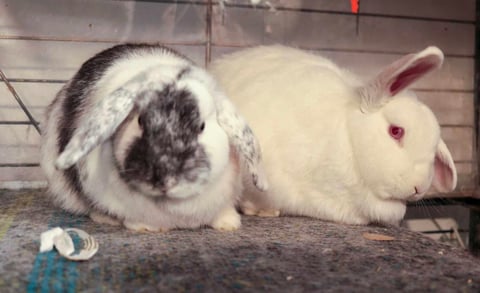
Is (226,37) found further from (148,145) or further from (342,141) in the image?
(148,145)

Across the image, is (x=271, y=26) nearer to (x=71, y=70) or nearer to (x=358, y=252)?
(x=71, y=70)

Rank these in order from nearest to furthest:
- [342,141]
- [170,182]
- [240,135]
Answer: [170,182], [240,135], [342,141]

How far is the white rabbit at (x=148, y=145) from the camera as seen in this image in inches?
59.4

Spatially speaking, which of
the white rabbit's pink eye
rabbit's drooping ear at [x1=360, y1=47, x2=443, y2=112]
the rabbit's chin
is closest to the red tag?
rabbit's drooping ear at [x1=360, y1=47, x2=443, y2=112]

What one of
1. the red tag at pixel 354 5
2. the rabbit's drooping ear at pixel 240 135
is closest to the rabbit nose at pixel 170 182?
the rabbit's drooping ear at pixel 240 135

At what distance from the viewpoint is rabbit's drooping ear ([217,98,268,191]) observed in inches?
67.6

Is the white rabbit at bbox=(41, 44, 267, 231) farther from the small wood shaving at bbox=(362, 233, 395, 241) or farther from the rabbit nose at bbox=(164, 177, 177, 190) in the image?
the small wood shaving at bbox=(362, 233, 395, 241)

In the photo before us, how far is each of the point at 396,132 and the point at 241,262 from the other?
0.78 metres

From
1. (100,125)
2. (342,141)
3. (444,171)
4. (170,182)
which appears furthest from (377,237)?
(100,125)

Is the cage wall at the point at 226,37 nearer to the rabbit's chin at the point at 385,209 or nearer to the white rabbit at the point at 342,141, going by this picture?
the white rabbit at the point at 342,141

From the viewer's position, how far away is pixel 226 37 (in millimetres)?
2844

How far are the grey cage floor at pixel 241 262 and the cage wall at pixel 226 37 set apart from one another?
3.08ft

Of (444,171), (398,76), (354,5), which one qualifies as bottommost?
(444,171)

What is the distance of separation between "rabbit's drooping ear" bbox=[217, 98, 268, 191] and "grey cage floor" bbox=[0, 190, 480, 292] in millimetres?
239
